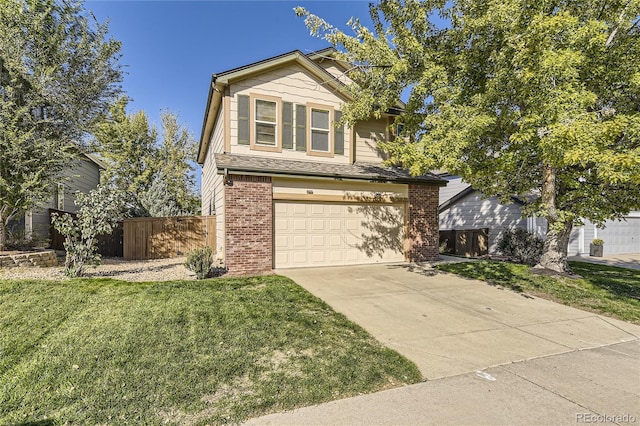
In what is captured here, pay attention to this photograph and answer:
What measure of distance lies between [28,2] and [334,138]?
34.3 ft

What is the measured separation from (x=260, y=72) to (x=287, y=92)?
104 cm

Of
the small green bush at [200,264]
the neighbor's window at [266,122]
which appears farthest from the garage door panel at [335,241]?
the small green bush at [200,264]

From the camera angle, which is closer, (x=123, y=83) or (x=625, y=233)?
(x=123, y=83)

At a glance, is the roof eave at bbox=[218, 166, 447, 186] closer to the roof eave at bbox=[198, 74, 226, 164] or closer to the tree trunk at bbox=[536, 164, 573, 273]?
the roof eave at bbox=[198, 74, 226, 164]

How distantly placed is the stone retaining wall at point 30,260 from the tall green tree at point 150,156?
29.5 ft

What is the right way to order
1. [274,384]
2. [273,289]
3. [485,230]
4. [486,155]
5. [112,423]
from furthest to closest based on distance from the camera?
[485,230], [486,155], [273,289], [274,384], [112,423]

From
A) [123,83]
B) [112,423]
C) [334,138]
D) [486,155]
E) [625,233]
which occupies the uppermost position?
[123,83]

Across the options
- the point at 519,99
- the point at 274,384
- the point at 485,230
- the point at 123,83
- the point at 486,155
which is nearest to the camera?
the point at 274,384

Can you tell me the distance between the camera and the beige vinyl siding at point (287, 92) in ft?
32.6

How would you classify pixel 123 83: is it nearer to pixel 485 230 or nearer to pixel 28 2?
pixel 28 2

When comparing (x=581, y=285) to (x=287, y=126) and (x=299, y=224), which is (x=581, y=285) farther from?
(x=287, y=126)

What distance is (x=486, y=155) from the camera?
30.8 feet

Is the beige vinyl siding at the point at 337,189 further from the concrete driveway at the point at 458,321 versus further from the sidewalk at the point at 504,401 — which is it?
the sidewalk at the point at 504,401

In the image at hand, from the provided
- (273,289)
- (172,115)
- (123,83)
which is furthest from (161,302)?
(172,115)
